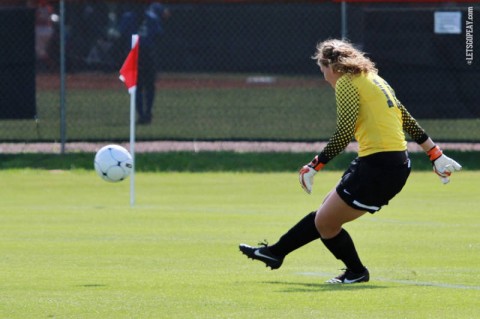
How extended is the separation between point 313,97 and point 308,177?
43.2 feet

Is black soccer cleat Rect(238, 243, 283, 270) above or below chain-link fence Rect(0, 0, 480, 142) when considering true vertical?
above

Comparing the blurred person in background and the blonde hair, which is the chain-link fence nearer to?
the blurred person in background

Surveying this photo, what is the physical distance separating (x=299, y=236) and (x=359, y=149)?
0.87 meters

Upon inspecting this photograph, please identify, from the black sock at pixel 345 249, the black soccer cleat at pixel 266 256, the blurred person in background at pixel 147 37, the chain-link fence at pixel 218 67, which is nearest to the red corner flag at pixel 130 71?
the chain-link fence at pixel 218 67

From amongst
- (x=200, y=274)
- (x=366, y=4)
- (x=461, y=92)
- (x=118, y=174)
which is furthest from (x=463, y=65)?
(x=200, y=274)

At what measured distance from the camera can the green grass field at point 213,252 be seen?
29.0ft

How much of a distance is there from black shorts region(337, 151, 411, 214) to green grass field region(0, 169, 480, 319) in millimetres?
655

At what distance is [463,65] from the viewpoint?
22344 mm

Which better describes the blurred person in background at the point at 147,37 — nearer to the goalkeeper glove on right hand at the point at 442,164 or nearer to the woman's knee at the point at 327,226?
the goalkeeper glove on right hand at the point at 442,164

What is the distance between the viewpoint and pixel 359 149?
10055 mm

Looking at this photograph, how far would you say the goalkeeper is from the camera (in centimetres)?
991

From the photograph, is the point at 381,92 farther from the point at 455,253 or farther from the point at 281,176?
the point at 281,176

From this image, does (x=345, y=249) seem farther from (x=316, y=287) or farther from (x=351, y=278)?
(x=316, y=287)

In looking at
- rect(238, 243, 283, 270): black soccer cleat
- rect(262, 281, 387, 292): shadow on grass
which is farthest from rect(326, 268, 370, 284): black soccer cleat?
rect(238, 243, 283, 270): black soccer cleat
